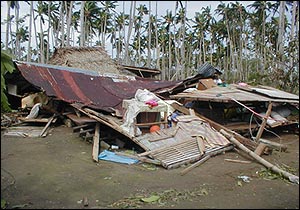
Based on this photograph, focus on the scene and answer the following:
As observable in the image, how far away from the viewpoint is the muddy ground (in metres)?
4.27

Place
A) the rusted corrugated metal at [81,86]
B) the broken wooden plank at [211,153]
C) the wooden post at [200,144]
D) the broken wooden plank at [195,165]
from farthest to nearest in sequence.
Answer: the rusted corrugated metal at [81,86], the wooden post at [200,144], the broken wooden plank at [211,153], the broken wooden plank at [195,165]

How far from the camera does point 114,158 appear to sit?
683 centimetres

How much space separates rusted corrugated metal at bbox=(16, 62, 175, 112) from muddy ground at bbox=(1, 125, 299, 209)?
7.83 ft

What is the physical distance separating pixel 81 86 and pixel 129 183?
6.28 metres

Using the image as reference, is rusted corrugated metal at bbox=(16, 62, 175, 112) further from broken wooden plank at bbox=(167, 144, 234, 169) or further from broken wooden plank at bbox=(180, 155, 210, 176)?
broken wooden plank at bbox=(180, 155, 210, 176)

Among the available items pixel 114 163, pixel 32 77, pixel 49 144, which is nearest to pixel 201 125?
pixel 114 163

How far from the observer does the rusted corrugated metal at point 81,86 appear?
9375mm

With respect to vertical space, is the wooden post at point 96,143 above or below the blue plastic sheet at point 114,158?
above

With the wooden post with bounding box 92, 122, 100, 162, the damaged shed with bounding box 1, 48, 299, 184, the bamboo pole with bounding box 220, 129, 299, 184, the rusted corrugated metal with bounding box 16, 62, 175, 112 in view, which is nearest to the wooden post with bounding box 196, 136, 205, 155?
the damaged shed with bounding box 1, 48, 299, 184

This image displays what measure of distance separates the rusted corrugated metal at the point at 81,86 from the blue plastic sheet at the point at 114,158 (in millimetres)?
2042

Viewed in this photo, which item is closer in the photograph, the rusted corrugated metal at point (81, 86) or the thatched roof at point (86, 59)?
the rusted corrugated metal at point (81, 86)

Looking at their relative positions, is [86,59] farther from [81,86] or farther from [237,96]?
[237,96]

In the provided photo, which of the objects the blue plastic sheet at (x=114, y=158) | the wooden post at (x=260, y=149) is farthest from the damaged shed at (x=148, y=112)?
the wooden post at (x=260, y=149)

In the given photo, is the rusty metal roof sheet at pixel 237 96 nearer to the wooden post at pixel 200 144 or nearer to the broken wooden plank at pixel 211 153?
the broken wooden plank at pixel 211 153
